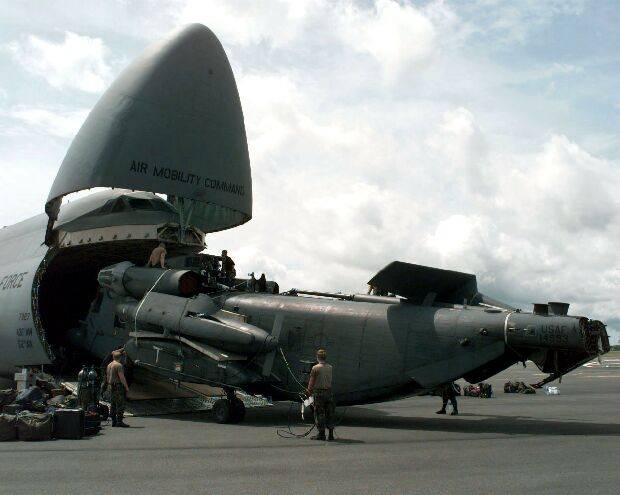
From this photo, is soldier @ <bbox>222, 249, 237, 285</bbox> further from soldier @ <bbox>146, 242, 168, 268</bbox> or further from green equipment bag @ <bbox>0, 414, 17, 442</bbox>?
green equipment bag @ <bbox>0, 414, 17, 442</bbox>

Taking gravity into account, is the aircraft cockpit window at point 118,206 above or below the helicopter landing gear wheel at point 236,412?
above

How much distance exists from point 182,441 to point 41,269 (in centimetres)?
1045

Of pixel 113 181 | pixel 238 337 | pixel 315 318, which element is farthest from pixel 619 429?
pixel 113 181

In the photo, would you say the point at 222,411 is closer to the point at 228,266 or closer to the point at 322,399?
the point at 322,399

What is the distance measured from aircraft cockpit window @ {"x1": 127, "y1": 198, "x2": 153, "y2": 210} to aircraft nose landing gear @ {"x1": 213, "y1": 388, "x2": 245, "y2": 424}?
7995mm

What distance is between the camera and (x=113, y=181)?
1836 centimetres

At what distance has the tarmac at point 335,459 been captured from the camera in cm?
789

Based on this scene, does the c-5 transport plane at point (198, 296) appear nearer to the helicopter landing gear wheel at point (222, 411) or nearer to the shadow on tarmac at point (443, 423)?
the helicopter landing gear wheel at point (222, 411)

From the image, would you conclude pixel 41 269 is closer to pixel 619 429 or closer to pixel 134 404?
pixel 134 404

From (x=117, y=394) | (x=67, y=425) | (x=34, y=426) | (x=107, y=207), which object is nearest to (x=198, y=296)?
(x=117, y=394)

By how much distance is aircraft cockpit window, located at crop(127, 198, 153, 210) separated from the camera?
21297 millimetres

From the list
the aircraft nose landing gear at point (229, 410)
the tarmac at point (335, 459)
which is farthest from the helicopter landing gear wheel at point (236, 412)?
the tarmac at point (335, 459)

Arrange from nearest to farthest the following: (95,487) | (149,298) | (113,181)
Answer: (95,487), (149,298), (113,181)

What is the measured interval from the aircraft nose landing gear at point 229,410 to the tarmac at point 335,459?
0.85 feet
